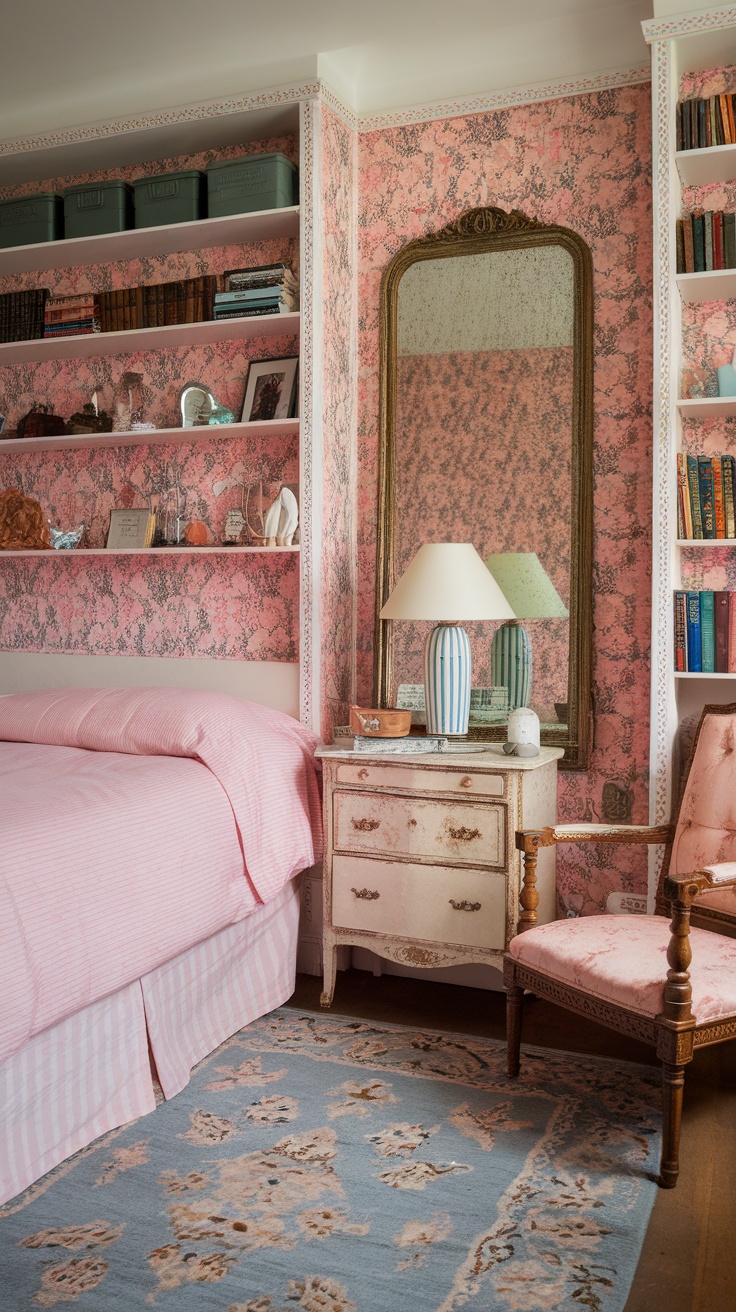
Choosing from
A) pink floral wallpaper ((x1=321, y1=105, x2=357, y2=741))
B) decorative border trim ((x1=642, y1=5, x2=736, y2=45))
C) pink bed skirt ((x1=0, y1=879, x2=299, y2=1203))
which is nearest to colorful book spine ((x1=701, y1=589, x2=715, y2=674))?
pink floral wallpaper ((x1=321, y1=105, x2=357, y2=741))

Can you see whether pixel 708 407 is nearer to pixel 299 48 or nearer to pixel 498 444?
pixel 498 444

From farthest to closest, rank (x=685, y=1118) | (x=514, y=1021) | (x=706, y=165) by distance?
(x=706, y=165), (x=514, y=1021), (x=685, y=1118)

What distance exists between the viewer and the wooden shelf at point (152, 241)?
12.1ft

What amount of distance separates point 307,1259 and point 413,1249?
0.20m

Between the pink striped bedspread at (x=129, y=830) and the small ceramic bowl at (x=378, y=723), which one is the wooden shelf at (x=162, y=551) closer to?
the pink striped bedspread at (x=129, y=830)

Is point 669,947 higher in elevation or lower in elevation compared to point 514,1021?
higher

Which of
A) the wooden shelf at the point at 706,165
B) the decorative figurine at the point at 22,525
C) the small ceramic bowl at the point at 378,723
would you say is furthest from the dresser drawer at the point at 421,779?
the wooden shelf at the point at 706,165

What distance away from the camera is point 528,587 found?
137 inches

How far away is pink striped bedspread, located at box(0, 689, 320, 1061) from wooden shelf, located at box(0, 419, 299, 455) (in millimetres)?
981

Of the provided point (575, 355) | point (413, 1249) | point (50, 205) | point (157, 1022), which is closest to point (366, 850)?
point (157, 1022)

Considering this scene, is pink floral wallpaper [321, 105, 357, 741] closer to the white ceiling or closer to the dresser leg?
the white ceiling

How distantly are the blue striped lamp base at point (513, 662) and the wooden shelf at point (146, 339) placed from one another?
1299 millimetres

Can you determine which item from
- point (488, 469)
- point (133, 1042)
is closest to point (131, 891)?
point (133, 1042)

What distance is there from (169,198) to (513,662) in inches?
80.9
